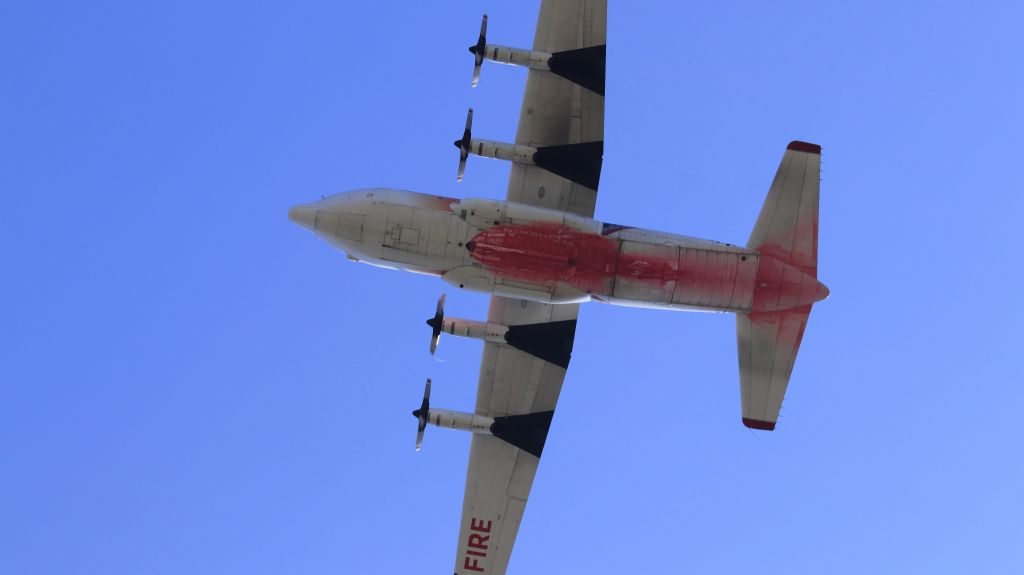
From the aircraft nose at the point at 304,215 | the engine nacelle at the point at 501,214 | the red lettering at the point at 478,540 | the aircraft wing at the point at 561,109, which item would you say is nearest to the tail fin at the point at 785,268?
the engine nacelle at the point at 501,214

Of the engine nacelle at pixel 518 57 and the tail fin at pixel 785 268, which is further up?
the engine nacelle at pixel 518 57

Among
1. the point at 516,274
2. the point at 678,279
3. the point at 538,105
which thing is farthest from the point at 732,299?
the point at 538,105

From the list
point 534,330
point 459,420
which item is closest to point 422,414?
point 459,420

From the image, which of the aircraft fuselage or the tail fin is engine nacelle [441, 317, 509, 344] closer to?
the aircraft fuselage

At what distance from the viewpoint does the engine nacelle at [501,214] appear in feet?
98.1

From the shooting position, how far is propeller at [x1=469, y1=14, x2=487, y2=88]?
3127 centimetres

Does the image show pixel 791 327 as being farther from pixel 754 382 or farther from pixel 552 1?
pixel 552 1

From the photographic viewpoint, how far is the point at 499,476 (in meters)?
33.5

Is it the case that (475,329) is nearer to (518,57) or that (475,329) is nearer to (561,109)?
(561,109)

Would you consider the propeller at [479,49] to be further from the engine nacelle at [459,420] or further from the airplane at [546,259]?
the engine nacelle at [459,420]

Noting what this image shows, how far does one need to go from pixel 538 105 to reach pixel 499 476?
13850 mm

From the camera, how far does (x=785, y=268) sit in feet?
100

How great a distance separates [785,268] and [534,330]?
30.2 ft

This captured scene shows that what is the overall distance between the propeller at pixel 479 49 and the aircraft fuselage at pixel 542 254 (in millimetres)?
4663
